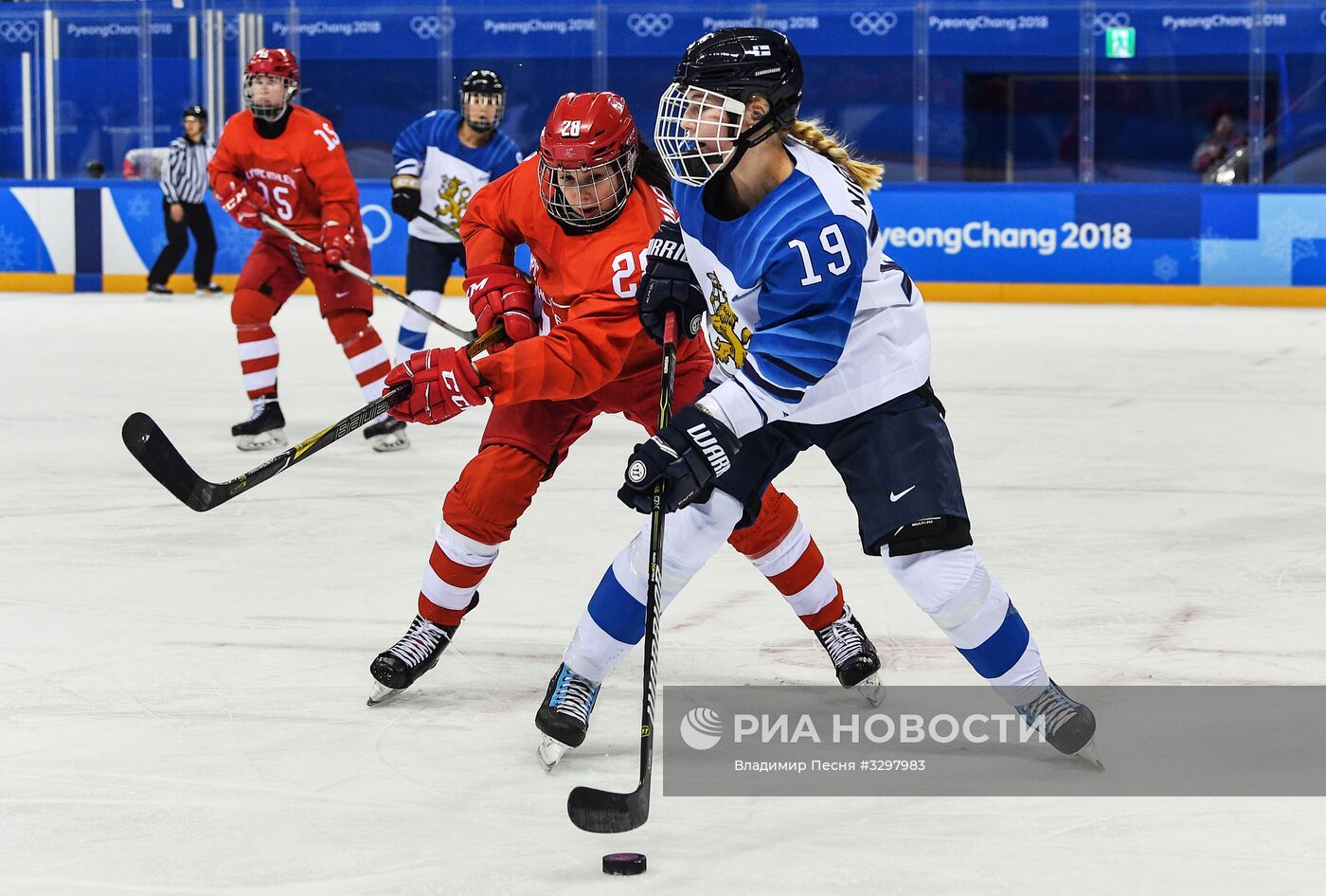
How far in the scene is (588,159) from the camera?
2650mm

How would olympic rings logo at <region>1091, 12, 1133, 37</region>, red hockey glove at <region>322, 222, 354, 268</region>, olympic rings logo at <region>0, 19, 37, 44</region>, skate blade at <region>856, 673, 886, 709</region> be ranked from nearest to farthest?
skate blade at <region>856, 673, 886, 709</region>, red hockey glove at <region>322, 222, 354, 268</region>, olympic rings logo at <region>1091, 12, 1133, 37</region>, olympic rings logo at <region>0, 19, 37, 44</region>

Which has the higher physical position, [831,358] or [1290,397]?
[831,358]

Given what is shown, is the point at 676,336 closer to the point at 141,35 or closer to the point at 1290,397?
the point at 1290,397

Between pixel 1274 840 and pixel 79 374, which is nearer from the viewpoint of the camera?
pixel 1274 840

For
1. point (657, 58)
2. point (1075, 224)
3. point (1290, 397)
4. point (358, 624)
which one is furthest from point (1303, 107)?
point (358, 624)

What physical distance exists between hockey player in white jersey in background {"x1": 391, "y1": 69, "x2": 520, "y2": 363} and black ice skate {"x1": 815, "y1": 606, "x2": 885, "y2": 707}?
351 cm

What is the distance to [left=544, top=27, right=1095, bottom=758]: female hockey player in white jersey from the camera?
2.17 meters

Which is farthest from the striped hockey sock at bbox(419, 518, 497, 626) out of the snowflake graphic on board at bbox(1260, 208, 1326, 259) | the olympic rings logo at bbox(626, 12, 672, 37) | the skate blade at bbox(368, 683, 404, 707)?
the olympic rings logo at bbox(626, 12, 672, 37)

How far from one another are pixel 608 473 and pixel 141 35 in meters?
8.43

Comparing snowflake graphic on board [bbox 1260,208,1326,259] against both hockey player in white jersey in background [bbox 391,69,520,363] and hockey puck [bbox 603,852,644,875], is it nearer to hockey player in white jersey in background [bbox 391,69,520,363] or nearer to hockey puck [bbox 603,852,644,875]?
hockey player in white jersey in background [bbox 391,69,520,363]

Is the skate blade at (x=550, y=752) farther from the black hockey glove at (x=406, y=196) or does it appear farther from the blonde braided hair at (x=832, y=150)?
the black hockey glove at (x=406, y=196)

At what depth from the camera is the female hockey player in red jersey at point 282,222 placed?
5359mm

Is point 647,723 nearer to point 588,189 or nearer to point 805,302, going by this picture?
point 805,302

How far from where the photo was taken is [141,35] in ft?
39.3
